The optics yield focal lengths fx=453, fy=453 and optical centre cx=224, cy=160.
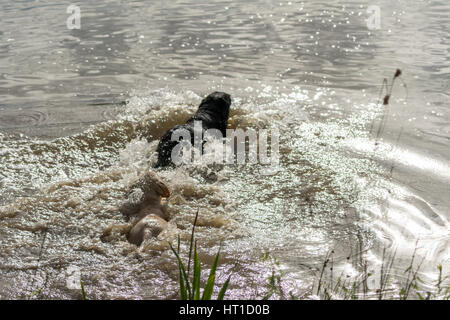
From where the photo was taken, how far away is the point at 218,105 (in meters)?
7.84

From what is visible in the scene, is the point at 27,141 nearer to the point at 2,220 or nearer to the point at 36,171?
the point at 36,171

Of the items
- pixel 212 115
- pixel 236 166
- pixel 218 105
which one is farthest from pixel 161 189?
pixel 218 105

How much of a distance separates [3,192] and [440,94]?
25.7ft

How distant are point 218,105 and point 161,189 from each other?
115 inches

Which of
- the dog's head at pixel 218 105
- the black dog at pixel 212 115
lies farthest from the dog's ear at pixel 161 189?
the dog's head at pixel 218 105

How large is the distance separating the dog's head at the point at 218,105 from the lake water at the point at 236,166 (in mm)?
365

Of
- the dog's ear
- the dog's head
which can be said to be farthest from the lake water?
the dog's head

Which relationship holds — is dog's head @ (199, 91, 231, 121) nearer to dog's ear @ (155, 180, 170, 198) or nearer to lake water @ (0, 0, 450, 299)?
lake water @ (0, 0, 450, 299)

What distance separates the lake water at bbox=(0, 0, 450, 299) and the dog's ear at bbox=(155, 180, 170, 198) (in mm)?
241

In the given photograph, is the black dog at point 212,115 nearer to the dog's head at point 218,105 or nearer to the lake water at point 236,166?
the dog's head at point 218,105

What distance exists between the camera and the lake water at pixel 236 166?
424 centimetres

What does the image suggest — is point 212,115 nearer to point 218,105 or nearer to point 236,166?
point 218,105

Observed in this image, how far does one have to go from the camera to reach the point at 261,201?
18.1ft

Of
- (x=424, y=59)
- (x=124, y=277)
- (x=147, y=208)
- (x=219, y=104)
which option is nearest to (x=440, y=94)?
(x=424, y=59)
